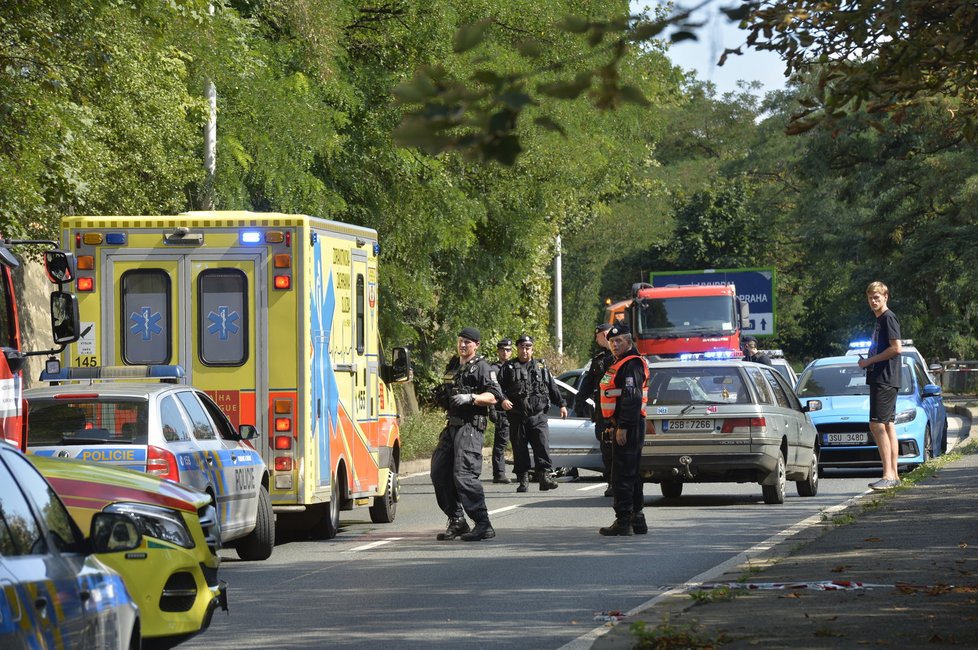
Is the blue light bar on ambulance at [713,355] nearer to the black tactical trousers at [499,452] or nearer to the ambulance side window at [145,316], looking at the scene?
the black tactical trousers at [499,452]

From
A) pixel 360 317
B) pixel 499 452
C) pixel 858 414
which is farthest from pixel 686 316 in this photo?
pixel 360 317

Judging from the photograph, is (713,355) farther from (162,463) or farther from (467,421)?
(162,463)

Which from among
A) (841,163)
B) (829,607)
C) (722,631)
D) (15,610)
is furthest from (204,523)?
(841,163)

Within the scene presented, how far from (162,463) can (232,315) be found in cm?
298

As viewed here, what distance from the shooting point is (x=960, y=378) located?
6988 centimetres

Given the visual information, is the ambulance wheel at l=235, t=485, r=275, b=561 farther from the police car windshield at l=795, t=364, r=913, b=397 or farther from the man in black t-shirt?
the police car windshield at l=795, t=364, r=913, b=397

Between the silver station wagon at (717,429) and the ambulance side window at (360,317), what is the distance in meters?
3.41

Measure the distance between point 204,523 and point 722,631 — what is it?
8.98 ft

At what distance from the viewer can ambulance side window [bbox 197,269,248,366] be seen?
14.7m

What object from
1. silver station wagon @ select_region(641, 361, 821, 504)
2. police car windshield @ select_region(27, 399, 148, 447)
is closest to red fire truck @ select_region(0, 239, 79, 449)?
police car windshield @ select_region(27, 399, 148, 447)

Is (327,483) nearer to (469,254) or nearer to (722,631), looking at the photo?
(722,631)

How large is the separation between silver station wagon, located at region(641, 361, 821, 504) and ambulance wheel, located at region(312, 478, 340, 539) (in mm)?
3782

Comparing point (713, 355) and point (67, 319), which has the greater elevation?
point (713, 355)

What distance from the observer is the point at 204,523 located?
29.3 ft
